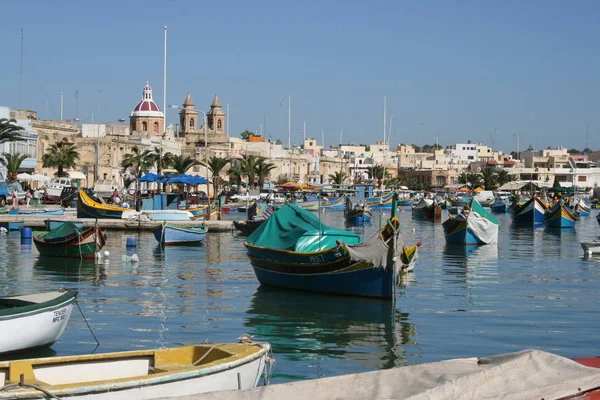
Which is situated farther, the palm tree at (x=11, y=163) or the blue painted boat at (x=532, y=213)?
the blue painted boat at (x=532, y=213)

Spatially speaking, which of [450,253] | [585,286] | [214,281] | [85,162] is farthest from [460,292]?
[85,162]

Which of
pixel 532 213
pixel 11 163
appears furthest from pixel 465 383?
pixel 11 163

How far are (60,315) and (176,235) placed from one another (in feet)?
76.8

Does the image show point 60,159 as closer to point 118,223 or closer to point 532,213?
point 118,223

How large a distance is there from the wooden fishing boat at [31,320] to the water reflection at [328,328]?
3650 mm

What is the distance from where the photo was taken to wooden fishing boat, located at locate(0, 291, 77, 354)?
46.9ft

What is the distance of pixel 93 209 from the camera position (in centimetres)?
4938

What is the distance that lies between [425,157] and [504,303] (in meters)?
160

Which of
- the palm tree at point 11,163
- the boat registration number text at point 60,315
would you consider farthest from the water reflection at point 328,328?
the palm tree at point 11,163

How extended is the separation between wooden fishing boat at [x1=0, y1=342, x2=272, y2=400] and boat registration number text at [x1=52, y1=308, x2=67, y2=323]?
3793mm

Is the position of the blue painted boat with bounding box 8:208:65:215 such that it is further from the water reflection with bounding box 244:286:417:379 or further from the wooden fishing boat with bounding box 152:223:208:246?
the water reflection with bounding box 244:286:417:379

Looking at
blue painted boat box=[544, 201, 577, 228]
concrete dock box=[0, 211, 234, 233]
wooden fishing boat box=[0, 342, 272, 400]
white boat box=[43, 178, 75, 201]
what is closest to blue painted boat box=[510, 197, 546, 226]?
blue painted boat box=[544, 201, 577, 228]

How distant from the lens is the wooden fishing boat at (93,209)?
49094 mm

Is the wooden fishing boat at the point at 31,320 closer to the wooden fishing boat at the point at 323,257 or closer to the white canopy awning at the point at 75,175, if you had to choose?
the wooden fishing boat at the point at 323,257
